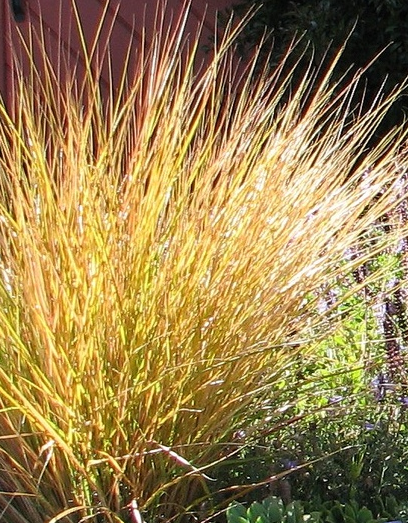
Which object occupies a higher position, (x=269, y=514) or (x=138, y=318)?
(x=138, y=318)

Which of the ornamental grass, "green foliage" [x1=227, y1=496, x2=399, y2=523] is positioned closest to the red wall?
the ornamental grass

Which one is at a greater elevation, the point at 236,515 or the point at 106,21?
the point at 236,515

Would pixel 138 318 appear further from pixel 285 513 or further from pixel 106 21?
pixel 106 21

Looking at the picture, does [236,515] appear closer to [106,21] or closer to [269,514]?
→ [269,514]

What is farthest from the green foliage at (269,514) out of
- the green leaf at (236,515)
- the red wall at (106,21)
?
the red wall at (106,21)

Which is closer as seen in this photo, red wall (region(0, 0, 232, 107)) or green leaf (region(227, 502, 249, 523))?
green leaf (region(227, 502, 249, 523))

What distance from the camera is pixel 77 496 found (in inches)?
66.6

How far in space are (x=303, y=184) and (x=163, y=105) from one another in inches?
14.1

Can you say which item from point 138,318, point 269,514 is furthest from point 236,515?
point 138,318

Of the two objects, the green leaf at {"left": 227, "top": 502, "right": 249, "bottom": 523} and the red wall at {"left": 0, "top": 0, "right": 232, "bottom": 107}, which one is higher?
the green leaf at {"left": 227, "top": 502, "right": 249, "bottom": 523}

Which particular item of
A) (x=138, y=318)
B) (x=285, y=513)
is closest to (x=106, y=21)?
(x=138, y=318)

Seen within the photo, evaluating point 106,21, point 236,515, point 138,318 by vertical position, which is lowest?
point 106,21

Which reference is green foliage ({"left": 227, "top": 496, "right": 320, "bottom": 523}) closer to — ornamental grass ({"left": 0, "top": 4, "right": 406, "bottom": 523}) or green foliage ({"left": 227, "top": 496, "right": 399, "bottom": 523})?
green foliage ({"left": 227, "top": 496, "right": 399, "bottom": 523})

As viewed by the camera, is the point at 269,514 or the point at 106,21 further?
the point at 106,21
